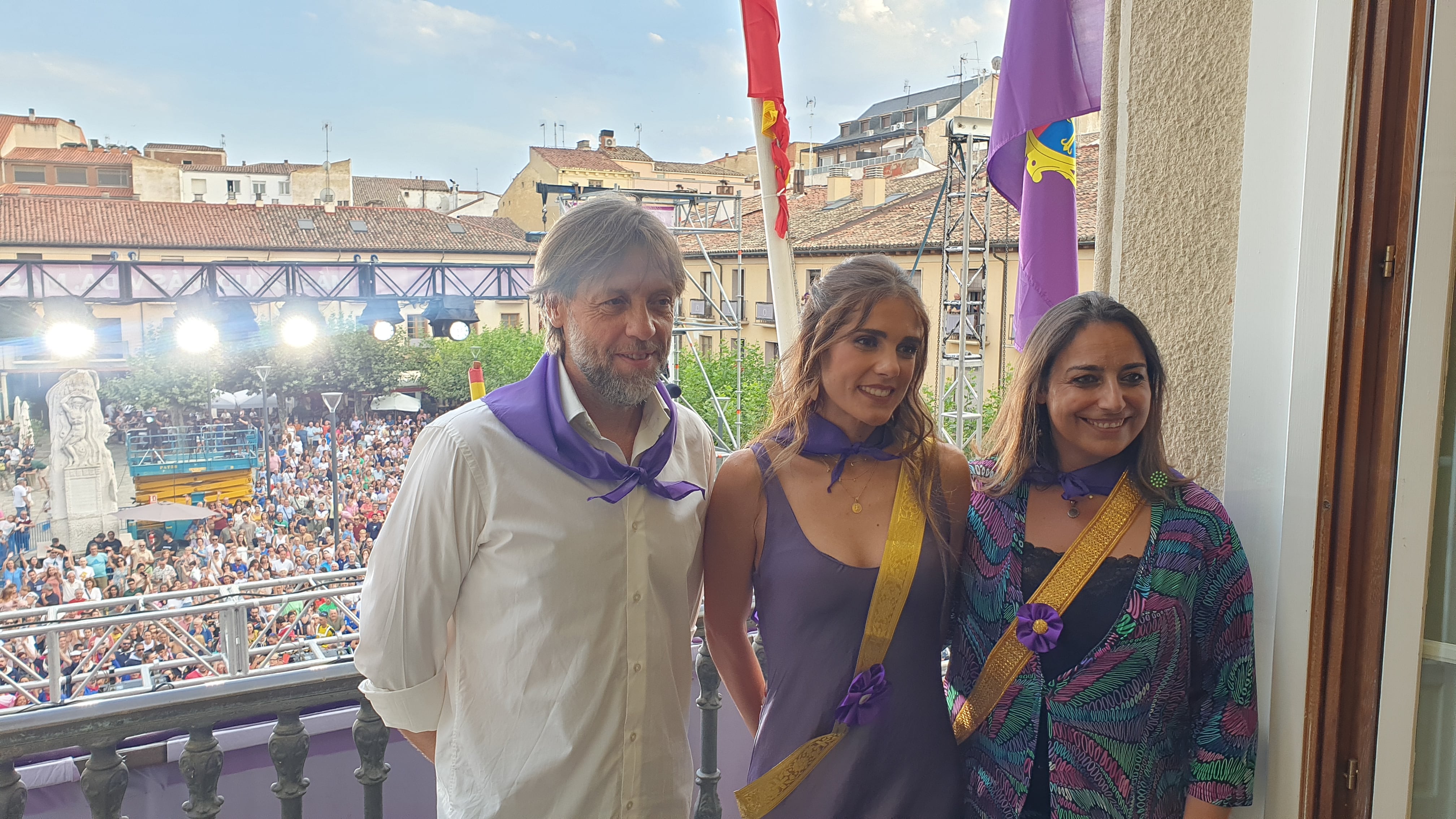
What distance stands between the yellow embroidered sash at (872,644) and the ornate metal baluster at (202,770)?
82 centimetres

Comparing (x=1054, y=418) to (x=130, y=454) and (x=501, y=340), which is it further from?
(x=501, y=340)

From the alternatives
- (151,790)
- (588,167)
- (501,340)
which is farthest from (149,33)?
(151,790)

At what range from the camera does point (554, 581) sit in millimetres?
1508

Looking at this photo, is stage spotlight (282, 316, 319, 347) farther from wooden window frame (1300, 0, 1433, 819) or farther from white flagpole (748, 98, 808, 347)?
wooden window frame (1300, 0, 1433, 819)

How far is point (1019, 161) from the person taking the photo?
3094 mm

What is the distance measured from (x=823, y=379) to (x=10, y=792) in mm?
1330

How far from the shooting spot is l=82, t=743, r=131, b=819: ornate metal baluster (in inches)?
56.7

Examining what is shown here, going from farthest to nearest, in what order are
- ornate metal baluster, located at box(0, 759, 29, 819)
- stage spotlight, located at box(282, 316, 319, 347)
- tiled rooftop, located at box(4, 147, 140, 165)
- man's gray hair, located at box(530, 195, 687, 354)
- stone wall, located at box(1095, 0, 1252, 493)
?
1. tiled rooftop, located at box(4, 147, 140, 165)
2. stage spotlight, located at box(282, 316, 319, 347)
3. stone wall, located at box(1095, 0, 1252, 493)
4. man's gray hair, located at box(530, 195, 687, 354)
5. ornate metal baluster, located at box(0, 759, 29, 819)

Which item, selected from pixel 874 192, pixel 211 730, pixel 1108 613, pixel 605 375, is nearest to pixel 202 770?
pixel 211 730

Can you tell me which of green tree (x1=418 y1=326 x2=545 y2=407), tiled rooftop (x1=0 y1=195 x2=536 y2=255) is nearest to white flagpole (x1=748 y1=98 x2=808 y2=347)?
green tree (x1=418 y1=326 x2=545 y2=407)

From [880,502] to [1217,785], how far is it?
0.65 m

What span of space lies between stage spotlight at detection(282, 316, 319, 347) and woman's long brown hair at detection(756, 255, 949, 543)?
14.6 meters

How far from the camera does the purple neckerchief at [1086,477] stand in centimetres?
156

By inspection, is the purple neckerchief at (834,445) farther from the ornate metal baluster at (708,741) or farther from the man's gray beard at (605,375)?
the ornate metal baluster at (708,741)
